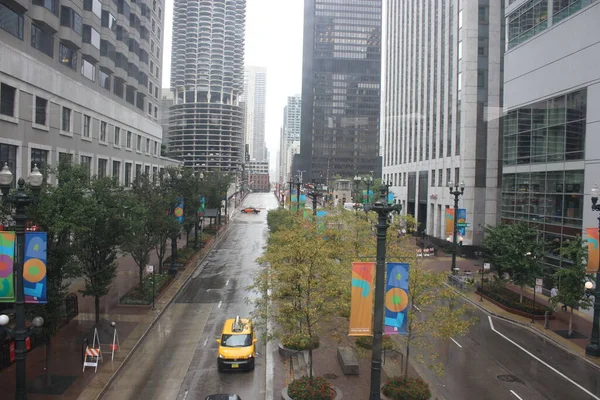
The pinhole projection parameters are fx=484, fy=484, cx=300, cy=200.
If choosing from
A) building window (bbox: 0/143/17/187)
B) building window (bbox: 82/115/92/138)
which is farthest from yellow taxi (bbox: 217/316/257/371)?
building window (bbox: 82/115/92/138)

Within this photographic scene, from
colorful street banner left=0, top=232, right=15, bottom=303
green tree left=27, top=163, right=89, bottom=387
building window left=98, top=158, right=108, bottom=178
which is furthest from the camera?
building window left=98, top=158, right=108, bottom=178

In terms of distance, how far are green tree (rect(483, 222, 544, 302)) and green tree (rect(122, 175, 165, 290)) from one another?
73.5 feet

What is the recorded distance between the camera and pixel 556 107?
34.7 meters

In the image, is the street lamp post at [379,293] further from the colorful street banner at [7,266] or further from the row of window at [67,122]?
the row of window at [67,122]

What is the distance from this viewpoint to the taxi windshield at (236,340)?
20328mm

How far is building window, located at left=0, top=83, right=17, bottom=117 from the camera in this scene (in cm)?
2942

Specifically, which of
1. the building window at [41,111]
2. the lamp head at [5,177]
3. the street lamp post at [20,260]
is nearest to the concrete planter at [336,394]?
the street lamp post at [20,260]

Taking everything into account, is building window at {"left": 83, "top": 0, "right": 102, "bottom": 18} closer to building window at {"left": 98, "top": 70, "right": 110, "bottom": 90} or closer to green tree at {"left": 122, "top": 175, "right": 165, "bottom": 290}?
building window at {"left": 98, "top": 70, "right": 110, "bottom": 90}

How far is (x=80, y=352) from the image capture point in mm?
21250

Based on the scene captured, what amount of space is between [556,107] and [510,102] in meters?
6.76

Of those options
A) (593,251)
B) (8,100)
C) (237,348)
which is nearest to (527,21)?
(593,251)

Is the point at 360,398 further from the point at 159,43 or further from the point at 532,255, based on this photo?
the point at 159,43

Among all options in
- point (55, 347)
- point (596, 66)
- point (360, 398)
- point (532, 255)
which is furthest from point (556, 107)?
point (55, 347)

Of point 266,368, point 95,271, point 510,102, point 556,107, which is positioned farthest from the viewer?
point 510,102
